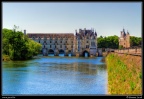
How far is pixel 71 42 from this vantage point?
Answer: 100375 millimetres

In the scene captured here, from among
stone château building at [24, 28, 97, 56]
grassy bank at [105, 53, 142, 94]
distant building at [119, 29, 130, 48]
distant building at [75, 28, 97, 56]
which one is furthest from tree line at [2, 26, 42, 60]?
distant building at [119, 29, 130, 48]

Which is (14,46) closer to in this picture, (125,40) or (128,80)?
(128,80)

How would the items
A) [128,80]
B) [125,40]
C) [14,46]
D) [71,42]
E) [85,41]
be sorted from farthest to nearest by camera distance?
1. [71,42]
2. [85,41]
3. [125,40]
4. [14,46]
5. [128,80]

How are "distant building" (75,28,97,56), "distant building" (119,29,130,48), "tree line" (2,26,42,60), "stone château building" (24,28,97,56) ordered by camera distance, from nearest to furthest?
"tree line" (2,26,42,60) → "distant building" (119,29,130,48) → "stone château building" (24,28,97,56) → "distant building" (75,28,97,56)

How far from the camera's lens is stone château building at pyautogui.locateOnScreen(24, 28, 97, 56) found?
8962 centimetres

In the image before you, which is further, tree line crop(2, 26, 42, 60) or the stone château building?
the stone château building

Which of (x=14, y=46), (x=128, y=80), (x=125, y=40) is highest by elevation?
(x=125, y=40)

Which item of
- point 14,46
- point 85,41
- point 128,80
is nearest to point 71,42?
point 85,41

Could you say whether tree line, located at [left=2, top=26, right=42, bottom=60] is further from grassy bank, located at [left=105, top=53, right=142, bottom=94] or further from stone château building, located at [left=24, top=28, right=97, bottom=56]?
stone château building, located at [left=24, top=28, right=97, bottom=56]

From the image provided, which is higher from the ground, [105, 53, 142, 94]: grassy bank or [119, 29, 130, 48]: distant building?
[119, 29, 130, 48]: distant building

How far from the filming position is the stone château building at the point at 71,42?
8962 cm

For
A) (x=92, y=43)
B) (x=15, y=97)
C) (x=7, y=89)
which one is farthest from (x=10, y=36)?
(x=92, y=43)

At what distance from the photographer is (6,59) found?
42.5 metres

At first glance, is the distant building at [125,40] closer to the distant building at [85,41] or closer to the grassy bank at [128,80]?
the distant building at [85,41]
